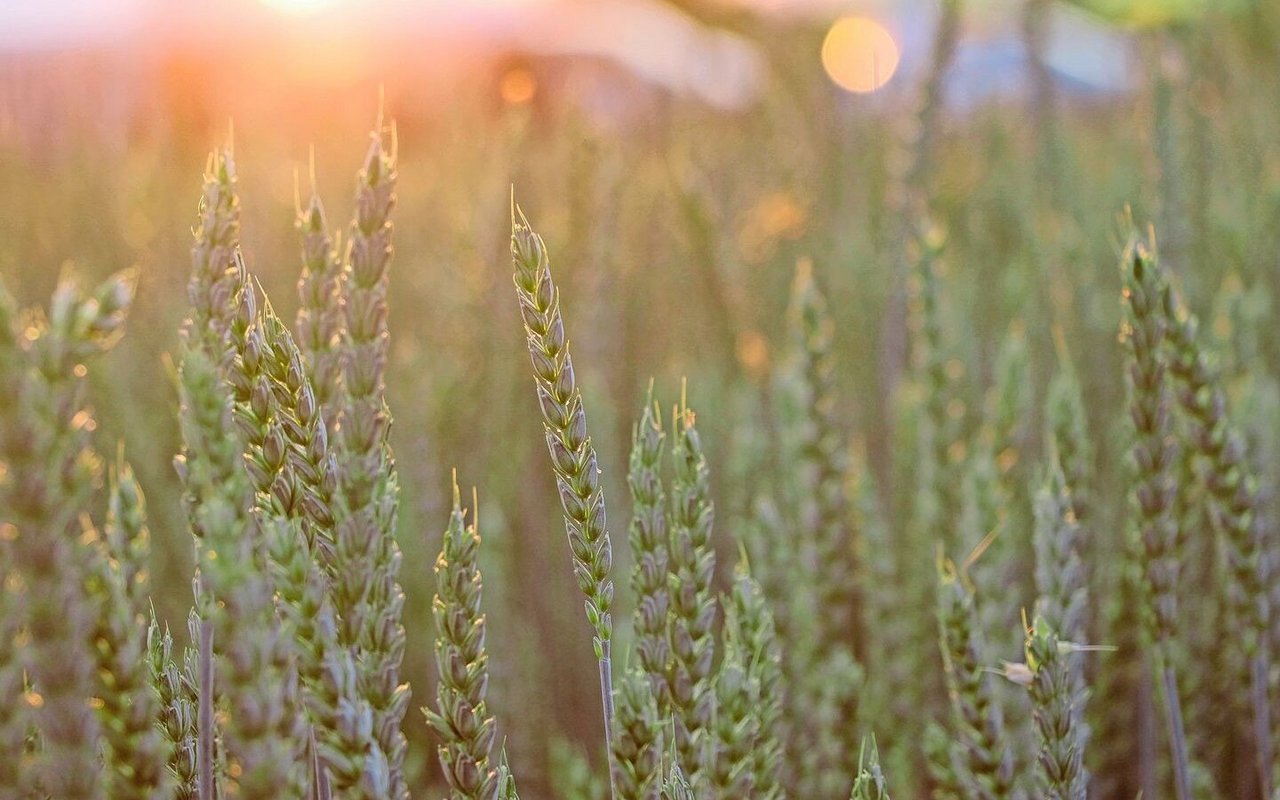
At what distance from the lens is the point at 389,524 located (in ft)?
1.50

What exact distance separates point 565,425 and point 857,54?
5.05ft

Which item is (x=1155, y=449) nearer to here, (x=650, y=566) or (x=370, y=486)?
(x=650, y=566)

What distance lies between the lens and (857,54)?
1838 millimetres

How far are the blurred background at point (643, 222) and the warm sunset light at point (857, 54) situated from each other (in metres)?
0.01

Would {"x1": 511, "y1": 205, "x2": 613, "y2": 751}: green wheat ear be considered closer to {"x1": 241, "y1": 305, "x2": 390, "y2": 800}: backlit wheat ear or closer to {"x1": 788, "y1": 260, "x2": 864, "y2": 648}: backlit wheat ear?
{"x1": 241, "y1": 305, "x2": 390, "y2": 800}: backlit wheat ear

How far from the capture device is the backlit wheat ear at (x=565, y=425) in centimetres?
48

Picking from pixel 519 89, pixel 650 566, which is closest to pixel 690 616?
pixel 650 566

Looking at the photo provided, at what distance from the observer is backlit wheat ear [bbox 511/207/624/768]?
0.48 metres

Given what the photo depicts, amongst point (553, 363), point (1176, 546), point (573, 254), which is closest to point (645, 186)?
point (573, 254)

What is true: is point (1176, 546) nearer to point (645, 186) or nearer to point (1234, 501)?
point (1234, 501)

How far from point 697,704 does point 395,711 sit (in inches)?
5.8

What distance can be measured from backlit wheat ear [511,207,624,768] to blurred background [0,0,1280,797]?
344 mm

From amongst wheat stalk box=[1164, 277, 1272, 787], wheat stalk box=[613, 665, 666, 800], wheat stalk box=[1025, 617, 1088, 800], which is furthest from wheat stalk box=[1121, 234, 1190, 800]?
wheat stalk box=[613, 665, 666, 800]

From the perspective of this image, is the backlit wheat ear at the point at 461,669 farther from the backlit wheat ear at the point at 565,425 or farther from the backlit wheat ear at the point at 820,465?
the backlit wheat ear at the point at 820,465
